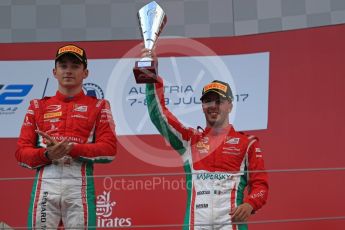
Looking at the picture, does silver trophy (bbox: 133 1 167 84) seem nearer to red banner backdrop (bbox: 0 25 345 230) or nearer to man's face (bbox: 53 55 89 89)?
man's face (bbox: 53 55 89 89)


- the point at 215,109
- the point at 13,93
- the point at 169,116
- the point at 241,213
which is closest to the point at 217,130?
the point at 215,109

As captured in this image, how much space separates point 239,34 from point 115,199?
103cm

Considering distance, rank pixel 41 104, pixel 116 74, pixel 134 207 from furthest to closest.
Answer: pixel 116 74 → pixel 134 207 → pixel 41 104

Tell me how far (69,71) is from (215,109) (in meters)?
0.49

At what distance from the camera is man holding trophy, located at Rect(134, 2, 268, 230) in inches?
87.9

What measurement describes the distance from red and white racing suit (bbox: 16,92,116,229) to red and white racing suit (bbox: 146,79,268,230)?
20cm

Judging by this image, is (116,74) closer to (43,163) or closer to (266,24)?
(266,24)

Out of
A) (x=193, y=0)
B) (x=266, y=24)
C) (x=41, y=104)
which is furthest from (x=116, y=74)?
(x=41, y=104)

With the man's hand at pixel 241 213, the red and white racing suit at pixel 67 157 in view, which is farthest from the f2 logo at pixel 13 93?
the man's hand at pixel 241 213

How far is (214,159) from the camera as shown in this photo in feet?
7.62

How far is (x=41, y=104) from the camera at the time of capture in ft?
7.60

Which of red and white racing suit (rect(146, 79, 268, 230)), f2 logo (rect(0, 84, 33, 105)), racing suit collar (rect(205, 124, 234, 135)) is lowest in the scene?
red and white racing suit (rect(146, 79, 268, 230))

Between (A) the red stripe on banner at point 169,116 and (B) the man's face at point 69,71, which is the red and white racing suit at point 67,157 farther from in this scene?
(A) the red stripe on banner at point 169,116

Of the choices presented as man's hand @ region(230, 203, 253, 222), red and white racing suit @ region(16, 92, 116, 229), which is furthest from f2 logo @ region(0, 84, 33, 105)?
man's hand @ region(230, 203, 253, 222)
